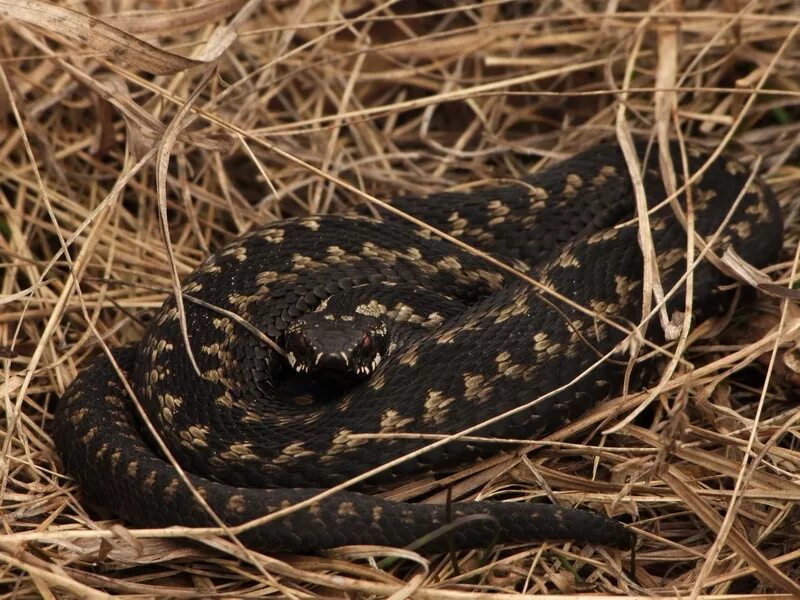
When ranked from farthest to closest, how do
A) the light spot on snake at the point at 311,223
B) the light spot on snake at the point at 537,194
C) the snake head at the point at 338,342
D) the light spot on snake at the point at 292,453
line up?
the light spot on snake at the point at 537,194, the light spot on snake at the point at 311,223, the snake head at the point at 338,342, the light spot on snake at the point at 292,453

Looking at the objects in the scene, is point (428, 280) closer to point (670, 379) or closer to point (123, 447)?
point (670, 379)

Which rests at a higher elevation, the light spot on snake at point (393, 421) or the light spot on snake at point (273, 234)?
the light spot on snake at point (273, 234)

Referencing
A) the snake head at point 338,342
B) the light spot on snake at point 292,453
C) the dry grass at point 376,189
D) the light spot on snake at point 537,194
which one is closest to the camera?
the dry grass at point 376,189

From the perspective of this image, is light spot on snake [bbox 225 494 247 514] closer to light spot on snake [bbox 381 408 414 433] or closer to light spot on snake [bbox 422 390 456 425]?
light spot on snake [bbox 381 408 414 433]

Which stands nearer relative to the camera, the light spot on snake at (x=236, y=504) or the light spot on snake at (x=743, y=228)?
the light spot on snake at (x=236, y=504)

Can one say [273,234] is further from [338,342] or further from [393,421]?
[393,421]

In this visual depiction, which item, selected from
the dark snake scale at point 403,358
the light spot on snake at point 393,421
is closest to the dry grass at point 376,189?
the dark snake scale at point 403,358

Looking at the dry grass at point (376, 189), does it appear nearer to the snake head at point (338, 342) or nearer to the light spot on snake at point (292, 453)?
the light spot on snake at point (292, 453)

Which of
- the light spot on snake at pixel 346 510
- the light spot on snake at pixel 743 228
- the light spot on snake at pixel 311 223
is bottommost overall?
the light spot on snake at pixel 346 510

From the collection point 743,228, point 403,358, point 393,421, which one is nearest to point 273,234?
point 403,358
